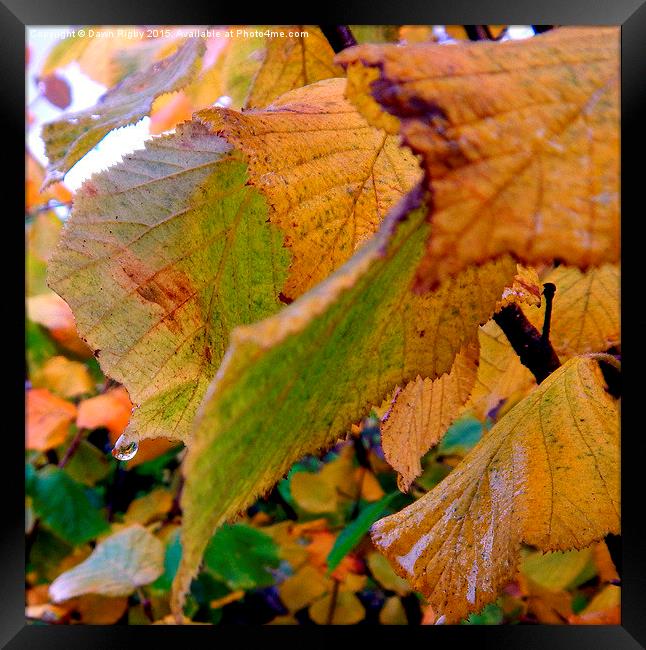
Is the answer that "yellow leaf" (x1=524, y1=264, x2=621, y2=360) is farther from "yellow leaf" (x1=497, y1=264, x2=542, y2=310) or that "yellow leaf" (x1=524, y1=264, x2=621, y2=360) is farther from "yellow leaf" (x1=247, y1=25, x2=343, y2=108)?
"yellow leaf" (x1=247, y1=25, x2=343, y2=108)

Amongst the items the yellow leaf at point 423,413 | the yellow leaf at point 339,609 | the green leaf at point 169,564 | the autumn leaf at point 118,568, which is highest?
the yellow leaf at point 423,413

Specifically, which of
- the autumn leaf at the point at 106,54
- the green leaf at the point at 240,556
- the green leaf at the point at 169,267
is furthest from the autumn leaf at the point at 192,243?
the green leaf at the point at 240,556

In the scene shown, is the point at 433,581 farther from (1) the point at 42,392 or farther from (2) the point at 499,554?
(1) the point at 42,392

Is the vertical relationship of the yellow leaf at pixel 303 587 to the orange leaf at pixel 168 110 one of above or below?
below

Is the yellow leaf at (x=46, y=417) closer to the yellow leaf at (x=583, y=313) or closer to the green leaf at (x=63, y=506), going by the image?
the green leaf at (x=63, y=506)
